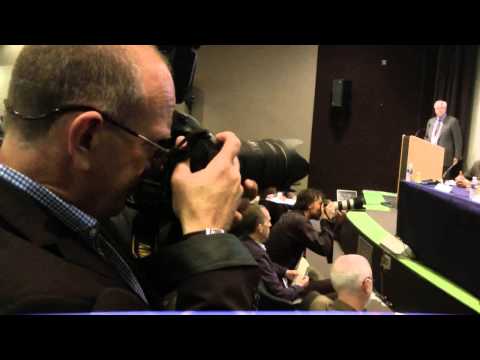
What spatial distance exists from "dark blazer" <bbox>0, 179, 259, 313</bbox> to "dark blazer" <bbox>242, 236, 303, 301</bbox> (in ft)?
1.08

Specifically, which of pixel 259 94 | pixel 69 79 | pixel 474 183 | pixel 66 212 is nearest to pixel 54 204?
pixel 66 212

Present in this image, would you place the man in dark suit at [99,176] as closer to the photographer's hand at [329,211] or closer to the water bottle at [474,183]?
the photographer's hand at [329,211]

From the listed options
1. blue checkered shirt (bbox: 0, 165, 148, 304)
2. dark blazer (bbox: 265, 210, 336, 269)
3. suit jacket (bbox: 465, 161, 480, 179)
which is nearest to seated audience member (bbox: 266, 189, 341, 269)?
dark blazer (bbox: 265, 210, 336, 269)

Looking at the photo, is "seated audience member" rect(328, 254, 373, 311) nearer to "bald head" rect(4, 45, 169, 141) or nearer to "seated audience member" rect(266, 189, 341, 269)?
"seated audience member" rect(266, 189, 341, 269)

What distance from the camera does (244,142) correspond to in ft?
1.93

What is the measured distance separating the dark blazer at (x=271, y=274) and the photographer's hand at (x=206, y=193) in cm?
31

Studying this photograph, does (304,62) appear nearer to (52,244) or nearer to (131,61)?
(131,61)

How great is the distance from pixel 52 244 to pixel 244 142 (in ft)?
0.96

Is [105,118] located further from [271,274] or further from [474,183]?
[474,183]

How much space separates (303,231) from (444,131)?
0.37 meters

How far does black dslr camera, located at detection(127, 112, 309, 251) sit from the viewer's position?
0.46 metres

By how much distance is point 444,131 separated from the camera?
88cm

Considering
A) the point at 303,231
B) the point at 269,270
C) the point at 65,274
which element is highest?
the point at 65,274
